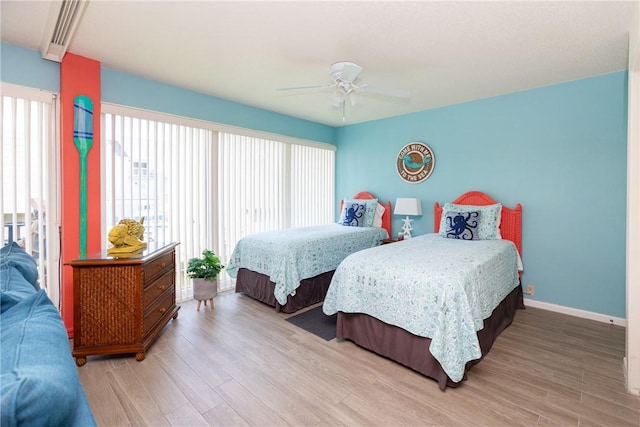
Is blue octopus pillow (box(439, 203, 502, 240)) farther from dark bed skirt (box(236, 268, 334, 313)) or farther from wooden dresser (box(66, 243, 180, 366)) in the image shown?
wooden dresser (box(66, 243, 180, 366))

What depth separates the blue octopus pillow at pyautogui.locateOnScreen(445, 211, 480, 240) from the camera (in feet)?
11.7

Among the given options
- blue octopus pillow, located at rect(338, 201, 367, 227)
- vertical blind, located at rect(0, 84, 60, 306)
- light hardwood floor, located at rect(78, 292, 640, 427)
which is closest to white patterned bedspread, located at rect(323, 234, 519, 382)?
light hardwood floor, located at rect(78, 292, 640, 427)

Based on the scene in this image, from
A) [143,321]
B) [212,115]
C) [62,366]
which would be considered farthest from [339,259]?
[62,366]

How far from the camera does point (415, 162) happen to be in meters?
4.58

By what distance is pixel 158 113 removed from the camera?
337 cm

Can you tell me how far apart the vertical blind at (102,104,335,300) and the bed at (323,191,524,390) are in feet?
6.52

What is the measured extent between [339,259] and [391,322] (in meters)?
1.58

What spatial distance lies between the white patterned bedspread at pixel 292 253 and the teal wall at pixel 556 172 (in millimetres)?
1425

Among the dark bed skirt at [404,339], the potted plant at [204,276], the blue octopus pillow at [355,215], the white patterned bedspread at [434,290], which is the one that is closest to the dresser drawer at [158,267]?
the potted plant at [204,276]

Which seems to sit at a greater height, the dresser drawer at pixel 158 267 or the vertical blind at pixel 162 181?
the vertical blind at pixel 162 181

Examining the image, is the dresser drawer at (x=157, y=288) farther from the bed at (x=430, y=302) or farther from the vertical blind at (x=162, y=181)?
the bed at (x=430, y=302)

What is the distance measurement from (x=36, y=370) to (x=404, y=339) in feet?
7.09

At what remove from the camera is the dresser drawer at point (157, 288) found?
245cm

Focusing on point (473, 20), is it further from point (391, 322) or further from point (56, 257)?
point (56, 257)
